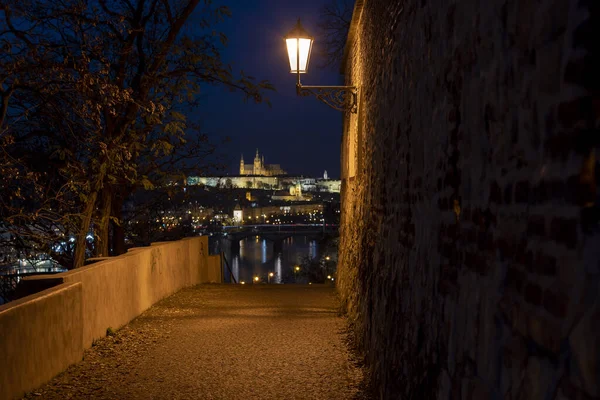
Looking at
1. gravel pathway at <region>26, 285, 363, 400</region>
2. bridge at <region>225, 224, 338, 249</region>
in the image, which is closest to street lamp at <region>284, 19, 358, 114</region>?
gravel pathway at <region>26, 285, 363, 400</region>

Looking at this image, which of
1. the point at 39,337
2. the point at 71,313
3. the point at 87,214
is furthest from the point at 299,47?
the point at 39,337

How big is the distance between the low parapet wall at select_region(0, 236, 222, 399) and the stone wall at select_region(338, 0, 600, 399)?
121 inches

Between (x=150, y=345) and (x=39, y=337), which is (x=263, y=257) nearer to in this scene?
(x=150, y=345)

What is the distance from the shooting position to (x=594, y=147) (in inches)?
58.4

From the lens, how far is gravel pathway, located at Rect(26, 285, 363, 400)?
17.1 ft

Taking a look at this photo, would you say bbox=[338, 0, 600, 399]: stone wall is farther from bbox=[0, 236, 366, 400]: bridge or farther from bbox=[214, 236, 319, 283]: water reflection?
bbox=[214, 236, 319, 283]: water reflection

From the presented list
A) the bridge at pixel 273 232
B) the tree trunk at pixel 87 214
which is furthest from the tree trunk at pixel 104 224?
the bridge at pixel 273 232

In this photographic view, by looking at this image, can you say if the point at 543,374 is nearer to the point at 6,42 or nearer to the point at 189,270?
the point at 6,42

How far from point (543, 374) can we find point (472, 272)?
0.84 m

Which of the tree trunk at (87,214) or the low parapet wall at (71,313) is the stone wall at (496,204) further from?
the tree trunk at (87,214)

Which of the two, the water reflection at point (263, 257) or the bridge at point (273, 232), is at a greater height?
the bridge at point (273, 232)

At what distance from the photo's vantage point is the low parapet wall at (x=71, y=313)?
15.1ft

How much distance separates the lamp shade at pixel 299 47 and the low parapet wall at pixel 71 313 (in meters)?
4.06

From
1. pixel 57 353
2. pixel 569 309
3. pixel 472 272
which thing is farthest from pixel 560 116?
pixel 57 353
